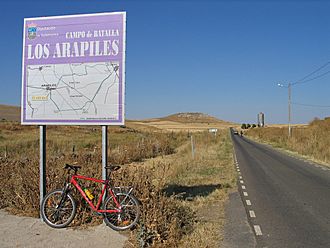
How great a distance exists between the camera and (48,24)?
7773 millimetres

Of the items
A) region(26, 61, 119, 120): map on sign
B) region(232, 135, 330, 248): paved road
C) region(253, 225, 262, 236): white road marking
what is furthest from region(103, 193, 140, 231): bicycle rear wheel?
region(253, 225, 262, 236): white road marking

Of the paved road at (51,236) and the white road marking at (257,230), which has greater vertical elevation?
the paved road at (51,236)

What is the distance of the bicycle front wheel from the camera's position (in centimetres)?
673

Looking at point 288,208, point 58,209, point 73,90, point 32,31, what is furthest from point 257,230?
point 32,31

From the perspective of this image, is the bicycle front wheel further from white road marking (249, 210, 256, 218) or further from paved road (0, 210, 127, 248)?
white road marking (249, 210, 256, 218)

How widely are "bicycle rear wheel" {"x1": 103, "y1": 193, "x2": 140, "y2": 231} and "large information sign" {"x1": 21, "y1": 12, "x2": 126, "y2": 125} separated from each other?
1.50m

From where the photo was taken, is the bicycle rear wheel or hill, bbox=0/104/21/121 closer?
the bicycle rear wheel

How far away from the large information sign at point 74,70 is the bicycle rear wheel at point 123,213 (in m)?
1.50

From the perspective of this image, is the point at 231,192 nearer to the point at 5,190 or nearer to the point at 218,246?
the point at 218,246

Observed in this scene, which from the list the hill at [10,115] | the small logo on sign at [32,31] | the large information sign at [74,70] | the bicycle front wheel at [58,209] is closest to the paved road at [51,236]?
the bicycle front wheel at [58,209]

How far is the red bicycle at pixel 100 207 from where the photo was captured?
646 cm

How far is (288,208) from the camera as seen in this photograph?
902 centimetres

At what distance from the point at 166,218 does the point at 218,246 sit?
0.96m

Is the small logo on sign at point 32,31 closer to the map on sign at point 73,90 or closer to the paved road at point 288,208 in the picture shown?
the map on sign at point 73,90
